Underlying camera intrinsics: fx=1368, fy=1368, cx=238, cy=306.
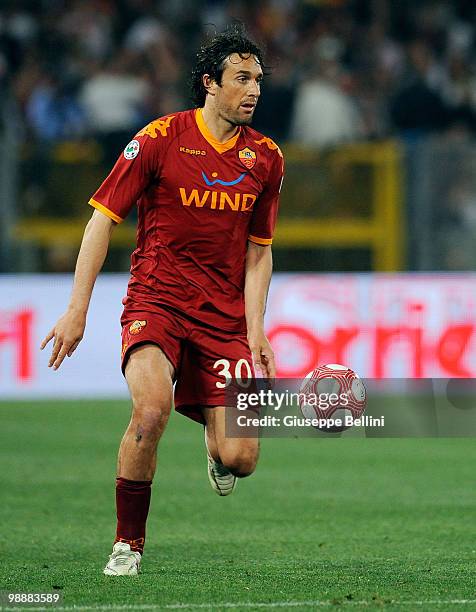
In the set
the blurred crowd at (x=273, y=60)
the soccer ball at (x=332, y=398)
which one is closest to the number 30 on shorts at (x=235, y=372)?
the soccer ball at (x=332, y=398)

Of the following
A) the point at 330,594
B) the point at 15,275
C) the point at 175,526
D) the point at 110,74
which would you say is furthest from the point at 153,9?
the point at 330,594

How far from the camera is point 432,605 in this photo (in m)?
5.07

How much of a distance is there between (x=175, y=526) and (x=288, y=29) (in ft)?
33.3

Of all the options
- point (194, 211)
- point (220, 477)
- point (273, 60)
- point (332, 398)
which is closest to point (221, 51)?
point (194, 211)

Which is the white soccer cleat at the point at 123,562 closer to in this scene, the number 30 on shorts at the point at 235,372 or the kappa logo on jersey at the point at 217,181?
the number 30 on shorts at the point at 235,372

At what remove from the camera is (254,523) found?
7562 mm

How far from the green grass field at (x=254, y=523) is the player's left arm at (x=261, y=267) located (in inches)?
37.6

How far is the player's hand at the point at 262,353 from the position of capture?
6207mm

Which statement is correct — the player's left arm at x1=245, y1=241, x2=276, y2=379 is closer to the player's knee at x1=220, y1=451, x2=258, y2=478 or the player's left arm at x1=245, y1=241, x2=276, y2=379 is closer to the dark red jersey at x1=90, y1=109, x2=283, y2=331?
the dark red jersey at x1=90, y1=109, x2=283, y2=331

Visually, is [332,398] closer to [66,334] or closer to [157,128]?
[66,334]

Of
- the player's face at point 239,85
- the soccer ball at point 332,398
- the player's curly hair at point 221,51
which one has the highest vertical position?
the player's curly hair at point 221,51

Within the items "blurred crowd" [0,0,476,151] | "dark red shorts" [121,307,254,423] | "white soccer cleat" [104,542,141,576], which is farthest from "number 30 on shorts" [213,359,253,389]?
"blurred crowd" [0,0,476,151]

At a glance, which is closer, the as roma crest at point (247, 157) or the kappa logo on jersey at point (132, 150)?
the kappa logo on jersey at point (132, 150)

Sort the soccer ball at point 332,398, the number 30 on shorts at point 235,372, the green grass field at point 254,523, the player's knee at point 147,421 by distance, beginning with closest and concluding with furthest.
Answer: the green grass field at point 254,523
the player's knee at point 147,421
the soccer ball at point 332,398
the number 30 on shorts at point 235,372
